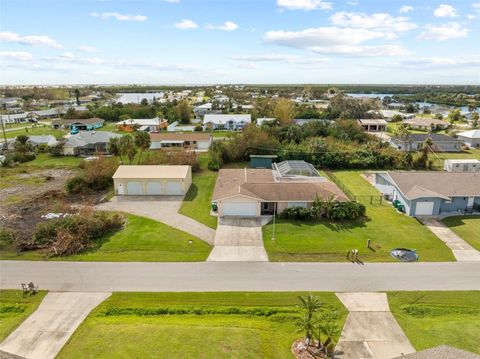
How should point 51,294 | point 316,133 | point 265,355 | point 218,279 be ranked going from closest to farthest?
1. point 265,355
2. point 51,294
3. point 218,279
4. point 316,133

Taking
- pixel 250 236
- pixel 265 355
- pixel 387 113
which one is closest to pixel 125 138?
pixel 250 236

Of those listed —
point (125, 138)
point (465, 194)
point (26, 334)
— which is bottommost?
point (26, 334)

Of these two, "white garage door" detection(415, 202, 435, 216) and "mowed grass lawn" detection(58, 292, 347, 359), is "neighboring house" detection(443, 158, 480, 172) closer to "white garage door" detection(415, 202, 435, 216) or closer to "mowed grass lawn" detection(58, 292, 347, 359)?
"white garage door" detection(415, 202, 435, 216)

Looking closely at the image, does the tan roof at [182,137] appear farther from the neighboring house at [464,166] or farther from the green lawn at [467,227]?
the green lawn at [467,227]

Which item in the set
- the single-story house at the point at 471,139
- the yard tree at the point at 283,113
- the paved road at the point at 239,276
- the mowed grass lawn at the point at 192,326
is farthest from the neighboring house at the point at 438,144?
the mowed grass lawn at the point at 192,326

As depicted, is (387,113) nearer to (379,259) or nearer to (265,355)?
(379,259)
